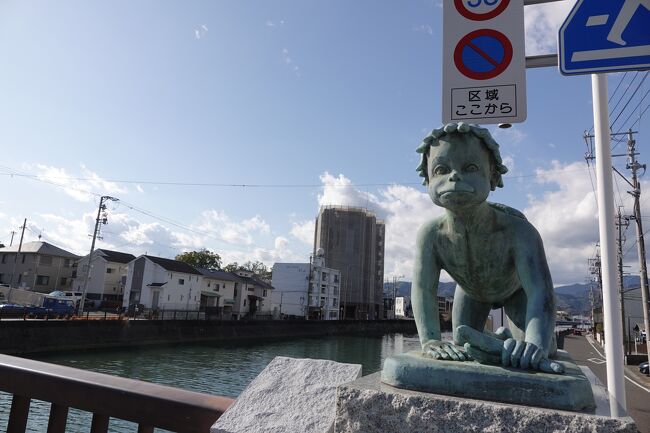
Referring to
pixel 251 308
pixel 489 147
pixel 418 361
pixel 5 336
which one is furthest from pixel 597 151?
pixel 251 308

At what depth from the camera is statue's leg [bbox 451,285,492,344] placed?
2023 millimetres

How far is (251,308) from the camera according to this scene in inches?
1960

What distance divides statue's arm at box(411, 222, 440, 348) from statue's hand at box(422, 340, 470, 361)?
0.10m

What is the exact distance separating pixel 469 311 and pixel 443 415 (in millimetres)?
767

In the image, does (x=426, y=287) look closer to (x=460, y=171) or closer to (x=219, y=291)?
(x=460, y=171)

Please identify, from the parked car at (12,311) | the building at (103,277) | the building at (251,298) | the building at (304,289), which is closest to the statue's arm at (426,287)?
the parked car at (12,311)

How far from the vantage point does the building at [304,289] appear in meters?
52.8

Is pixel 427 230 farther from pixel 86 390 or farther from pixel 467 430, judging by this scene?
pixel 86 390

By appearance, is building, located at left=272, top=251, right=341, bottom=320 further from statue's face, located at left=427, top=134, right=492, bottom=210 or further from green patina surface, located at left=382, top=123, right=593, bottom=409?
statue's face, located at left=427, top=134, right=492, bottom=210

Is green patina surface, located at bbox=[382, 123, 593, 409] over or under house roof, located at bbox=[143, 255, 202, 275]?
under

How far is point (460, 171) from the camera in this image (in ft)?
5.57

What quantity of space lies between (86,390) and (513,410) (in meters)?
1.67

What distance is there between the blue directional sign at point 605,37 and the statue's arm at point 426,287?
1.01 m

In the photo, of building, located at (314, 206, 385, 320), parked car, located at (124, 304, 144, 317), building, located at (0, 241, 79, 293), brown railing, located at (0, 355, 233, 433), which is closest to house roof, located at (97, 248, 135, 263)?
building, located at (0, 241, 79, 293)
